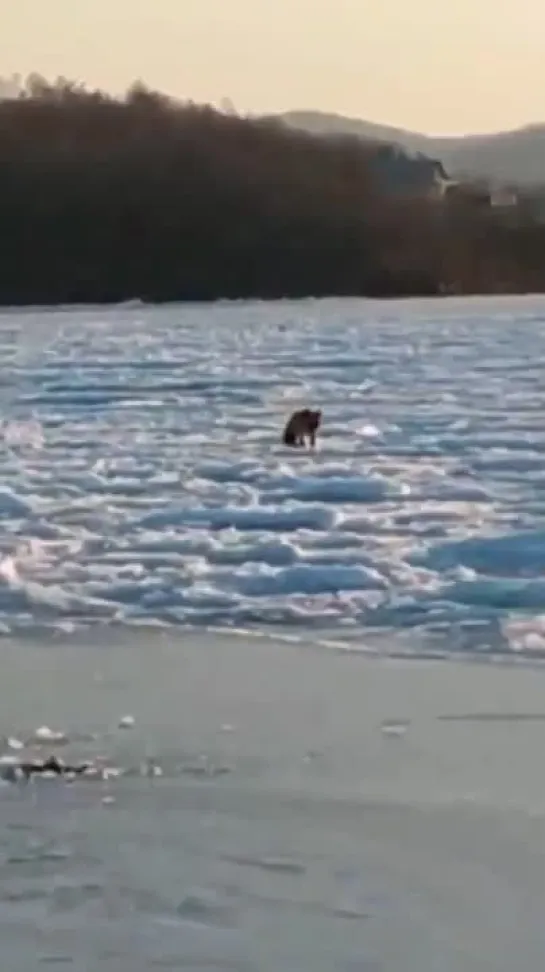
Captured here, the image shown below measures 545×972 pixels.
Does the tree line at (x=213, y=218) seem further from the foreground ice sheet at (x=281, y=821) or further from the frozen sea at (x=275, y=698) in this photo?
the foreground ice sheet at (x=281, y=821)

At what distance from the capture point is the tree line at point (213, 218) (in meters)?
59.0

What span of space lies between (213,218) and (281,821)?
195ft

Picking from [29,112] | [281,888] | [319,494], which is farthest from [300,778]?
[29,112]

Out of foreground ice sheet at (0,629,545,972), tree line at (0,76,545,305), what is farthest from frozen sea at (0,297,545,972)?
tree line at (0,76,545,305)

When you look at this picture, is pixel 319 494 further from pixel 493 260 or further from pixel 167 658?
pixel 493 260

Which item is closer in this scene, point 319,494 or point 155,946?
point 155,946

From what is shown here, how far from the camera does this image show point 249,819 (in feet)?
17.1

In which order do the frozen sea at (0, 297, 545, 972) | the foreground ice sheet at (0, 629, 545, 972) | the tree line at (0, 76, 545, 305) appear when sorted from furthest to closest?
the tree line at (0, 76, 545, 305) → the frozen sea at (0, 297, 545, 972) → the foreground ice sheet at (0, 629, 545, 972)

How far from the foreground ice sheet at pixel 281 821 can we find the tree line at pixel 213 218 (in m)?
49.6

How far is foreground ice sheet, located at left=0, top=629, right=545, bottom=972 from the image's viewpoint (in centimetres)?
432

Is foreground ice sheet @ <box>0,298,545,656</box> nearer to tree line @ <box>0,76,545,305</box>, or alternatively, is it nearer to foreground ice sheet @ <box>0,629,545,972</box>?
foreground ice sheet @ <box>0,629,545,972</box>

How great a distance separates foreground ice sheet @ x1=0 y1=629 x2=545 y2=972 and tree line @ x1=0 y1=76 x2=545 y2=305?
49.6 meters

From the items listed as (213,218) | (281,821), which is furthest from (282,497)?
(213,218)

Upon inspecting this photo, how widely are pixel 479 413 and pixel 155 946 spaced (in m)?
13.8
